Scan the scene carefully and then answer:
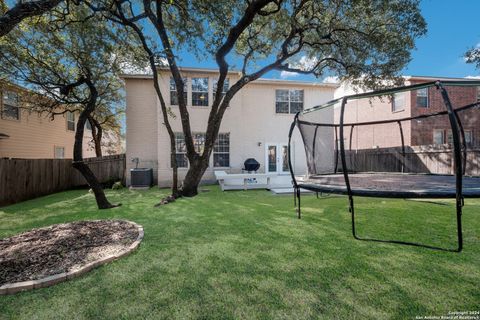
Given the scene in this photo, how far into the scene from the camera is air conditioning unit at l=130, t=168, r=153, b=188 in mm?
9867

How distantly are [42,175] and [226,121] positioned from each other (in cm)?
843

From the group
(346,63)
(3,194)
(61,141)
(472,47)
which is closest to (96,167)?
(3,194)

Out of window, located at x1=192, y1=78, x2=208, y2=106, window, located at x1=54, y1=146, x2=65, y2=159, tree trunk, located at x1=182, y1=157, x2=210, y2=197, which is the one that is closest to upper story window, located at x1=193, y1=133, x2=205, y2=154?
window, located at x1=192, y1=78, x2=208, y2=106

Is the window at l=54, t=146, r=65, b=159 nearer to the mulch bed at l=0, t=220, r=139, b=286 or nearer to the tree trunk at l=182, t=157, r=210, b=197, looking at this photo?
the tree trunk at l=182, t=157, r=210, b=197

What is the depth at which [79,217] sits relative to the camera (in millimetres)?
5047

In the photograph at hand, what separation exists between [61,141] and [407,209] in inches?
724

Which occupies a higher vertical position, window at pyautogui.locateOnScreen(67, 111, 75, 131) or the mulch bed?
window at pyautogui.locateOnScreen(67, 111, 75, 131)

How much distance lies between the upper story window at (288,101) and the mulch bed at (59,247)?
9649mm

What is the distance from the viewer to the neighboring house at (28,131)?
401 inches

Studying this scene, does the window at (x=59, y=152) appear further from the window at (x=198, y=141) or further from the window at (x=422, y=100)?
the window at (x=422, y=100)

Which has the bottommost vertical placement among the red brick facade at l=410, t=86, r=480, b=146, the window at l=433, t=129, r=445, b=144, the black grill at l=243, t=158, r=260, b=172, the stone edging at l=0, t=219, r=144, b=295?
the stone edging at l=0, t=219, r=144, b=295

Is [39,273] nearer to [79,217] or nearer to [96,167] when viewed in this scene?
[79,217]

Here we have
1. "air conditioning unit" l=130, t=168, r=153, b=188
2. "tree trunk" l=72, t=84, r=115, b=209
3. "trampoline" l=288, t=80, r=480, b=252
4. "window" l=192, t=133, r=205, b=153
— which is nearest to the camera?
"tree trunk" l=72, t=84, r=115, b=209

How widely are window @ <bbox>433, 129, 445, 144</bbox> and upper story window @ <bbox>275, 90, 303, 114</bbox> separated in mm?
8876
